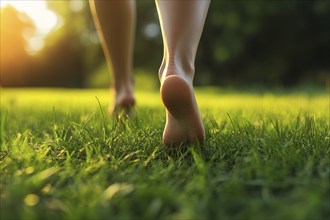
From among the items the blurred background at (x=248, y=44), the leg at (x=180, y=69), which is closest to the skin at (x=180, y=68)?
the leg at (x=180, y=69)

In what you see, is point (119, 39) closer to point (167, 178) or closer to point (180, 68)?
point (180, 68)

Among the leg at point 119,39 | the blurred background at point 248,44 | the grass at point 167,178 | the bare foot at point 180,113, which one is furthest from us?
the blurred background at point 248,44

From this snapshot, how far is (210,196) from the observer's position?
2.83ft

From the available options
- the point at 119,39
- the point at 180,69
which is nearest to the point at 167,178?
the point at 180,69

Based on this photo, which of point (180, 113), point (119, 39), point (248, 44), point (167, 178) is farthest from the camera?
point (248, 44)

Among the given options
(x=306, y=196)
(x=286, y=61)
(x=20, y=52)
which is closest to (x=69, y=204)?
(x=306, y=196)

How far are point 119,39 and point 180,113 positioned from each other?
1.03 m

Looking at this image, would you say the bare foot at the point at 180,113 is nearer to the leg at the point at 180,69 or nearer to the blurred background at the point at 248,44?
the leg at the point at 180,69

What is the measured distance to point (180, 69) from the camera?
1.31 metres

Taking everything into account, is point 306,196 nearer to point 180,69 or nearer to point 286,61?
point 180,69

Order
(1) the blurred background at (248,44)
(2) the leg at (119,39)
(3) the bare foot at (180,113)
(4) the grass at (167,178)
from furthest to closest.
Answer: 1. (1) the blurred background at (248,44)
2. (2) the leg at (119,39)
3. (3) the bare foot at (180,113)
4. (4) the grass at (167,178)

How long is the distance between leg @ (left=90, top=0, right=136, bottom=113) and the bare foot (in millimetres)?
913

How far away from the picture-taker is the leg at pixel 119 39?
2102 mm

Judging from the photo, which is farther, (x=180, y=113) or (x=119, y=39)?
(x=119, y=39)
